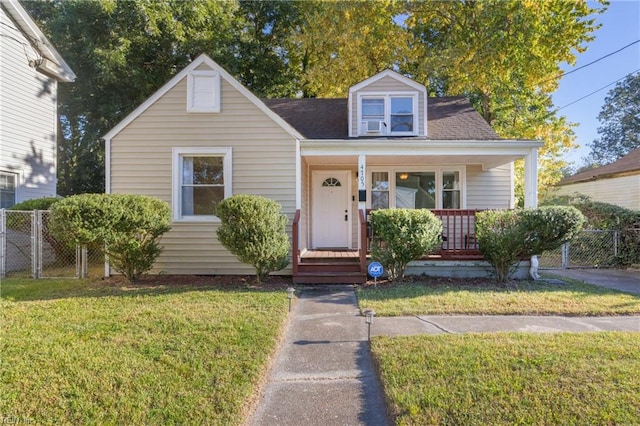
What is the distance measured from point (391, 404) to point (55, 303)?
546cm

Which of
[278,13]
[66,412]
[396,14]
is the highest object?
[278,13]

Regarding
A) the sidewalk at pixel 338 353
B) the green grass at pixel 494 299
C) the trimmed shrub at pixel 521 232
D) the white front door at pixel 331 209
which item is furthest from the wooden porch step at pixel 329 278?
the white front door at pixel 331 209

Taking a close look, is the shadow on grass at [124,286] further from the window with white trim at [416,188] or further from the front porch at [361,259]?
the window with white trim at [416,188]

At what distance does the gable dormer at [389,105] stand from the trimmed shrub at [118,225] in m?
5.38

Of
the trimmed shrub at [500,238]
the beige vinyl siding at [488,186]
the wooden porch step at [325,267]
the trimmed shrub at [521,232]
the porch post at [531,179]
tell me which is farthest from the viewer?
the beige vinyl siding at [488,186]

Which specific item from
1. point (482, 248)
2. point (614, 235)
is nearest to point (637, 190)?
point (614, 235)

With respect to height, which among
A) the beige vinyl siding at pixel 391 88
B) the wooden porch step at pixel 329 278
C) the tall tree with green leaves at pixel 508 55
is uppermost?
the tall tree with green leaves at pixel 508 55

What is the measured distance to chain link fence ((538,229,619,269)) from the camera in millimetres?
9133

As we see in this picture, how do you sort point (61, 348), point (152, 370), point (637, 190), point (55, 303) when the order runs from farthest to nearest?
1. point (637, 190)
2. point (55, 303)
3. point (61, 348)
4. point (152, 370)

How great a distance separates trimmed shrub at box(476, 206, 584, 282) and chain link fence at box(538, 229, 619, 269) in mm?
2653

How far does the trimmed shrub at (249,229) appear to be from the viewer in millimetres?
6316

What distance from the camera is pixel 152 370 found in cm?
329

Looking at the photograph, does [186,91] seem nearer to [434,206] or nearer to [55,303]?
[55,303]

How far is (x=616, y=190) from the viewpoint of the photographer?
1422 cm
